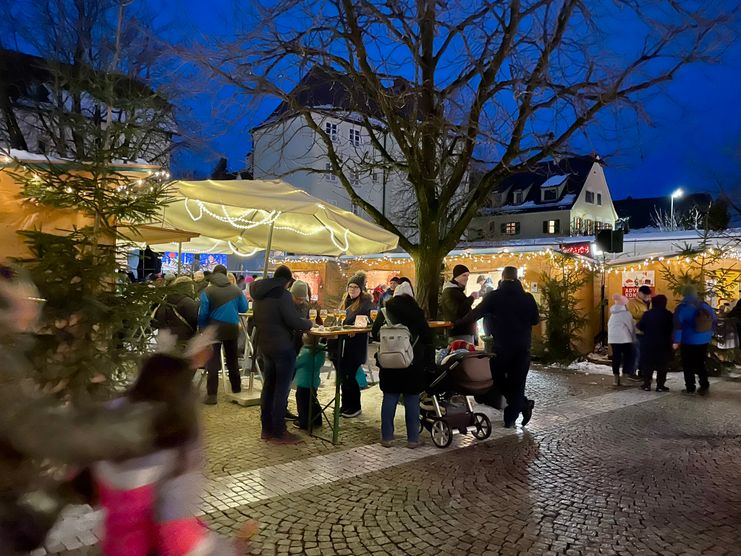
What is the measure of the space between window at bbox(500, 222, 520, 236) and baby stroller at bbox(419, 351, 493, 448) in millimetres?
38302

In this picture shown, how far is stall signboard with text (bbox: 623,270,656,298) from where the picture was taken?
1495cm

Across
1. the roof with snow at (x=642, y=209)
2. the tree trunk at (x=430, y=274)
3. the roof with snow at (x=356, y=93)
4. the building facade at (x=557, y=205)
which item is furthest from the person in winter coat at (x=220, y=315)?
the roof with snow at (x=642, y=209)

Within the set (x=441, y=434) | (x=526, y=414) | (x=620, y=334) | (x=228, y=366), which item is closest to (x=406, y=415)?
(x=441, y=434)

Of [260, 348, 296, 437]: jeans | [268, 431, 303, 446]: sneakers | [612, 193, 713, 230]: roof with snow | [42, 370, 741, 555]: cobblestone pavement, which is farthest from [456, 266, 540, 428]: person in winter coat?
[612, 193, 713, 230]: roof with snow

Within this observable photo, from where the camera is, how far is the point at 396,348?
6.09 metres

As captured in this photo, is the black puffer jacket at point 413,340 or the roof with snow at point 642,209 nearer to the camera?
the black puffer jacket at point 413,340

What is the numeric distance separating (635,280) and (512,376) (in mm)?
9649

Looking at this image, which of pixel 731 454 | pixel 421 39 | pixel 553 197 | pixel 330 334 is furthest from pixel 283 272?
pixel 553 197

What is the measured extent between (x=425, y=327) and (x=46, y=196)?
3.88 m

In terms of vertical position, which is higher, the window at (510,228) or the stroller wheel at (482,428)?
the window at (510,228)

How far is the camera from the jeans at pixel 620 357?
10.9 m

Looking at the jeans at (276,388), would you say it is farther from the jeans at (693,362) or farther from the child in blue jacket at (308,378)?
the jeans at (693,362)

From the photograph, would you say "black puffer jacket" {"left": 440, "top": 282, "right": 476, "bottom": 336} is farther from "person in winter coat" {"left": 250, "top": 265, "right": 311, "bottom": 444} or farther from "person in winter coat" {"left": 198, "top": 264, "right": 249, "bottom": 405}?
"person in winter coat" {"left": 198, "top": 264, "right": 249, "bottom": 405}

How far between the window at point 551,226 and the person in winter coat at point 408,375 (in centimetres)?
3757
